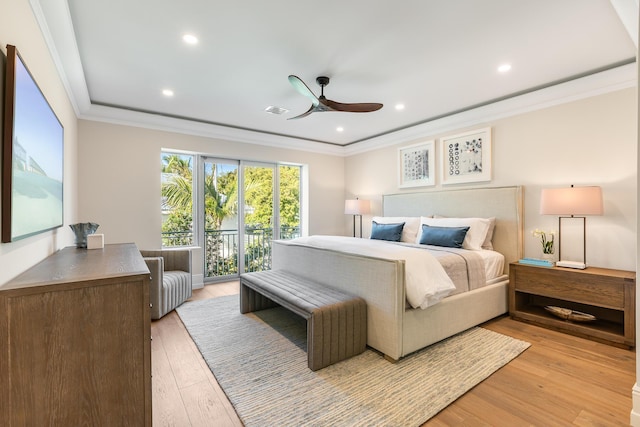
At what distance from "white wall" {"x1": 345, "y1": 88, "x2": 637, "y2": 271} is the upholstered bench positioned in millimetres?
2530

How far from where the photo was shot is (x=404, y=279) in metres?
2.26

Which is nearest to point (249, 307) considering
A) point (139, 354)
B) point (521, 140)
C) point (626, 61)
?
point (139, 354)

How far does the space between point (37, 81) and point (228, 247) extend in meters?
3.53

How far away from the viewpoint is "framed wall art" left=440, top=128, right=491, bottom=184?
12.6ft

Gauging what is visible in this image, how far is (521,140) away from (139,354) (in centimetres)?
428

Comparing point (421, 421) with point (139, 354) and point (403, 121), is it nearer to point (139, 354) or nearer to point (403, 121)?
point (139, 354)

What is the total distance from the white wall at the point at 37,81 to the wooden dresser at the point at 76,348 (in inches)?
4.6

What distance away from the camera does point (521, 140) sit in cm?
353

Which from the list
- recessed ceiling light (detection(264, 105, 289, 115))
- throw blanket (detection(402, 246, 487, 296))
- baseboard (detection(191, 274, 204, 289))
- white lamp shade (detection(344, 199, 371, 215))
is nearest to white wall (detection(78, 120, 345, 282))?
baseboard (detection(191, 274, 204, 289))

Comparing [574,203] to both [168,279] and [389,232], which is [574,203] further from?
[168,279]

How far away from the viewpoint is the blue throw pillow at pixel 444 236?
138 inches

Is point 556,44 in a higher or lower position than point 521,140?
higher

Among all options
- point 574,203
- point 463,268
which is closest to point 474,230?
point 463,268

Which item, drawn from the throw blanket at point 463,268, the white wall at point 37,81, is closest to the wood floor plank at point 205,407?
the white wall at point 37,81
